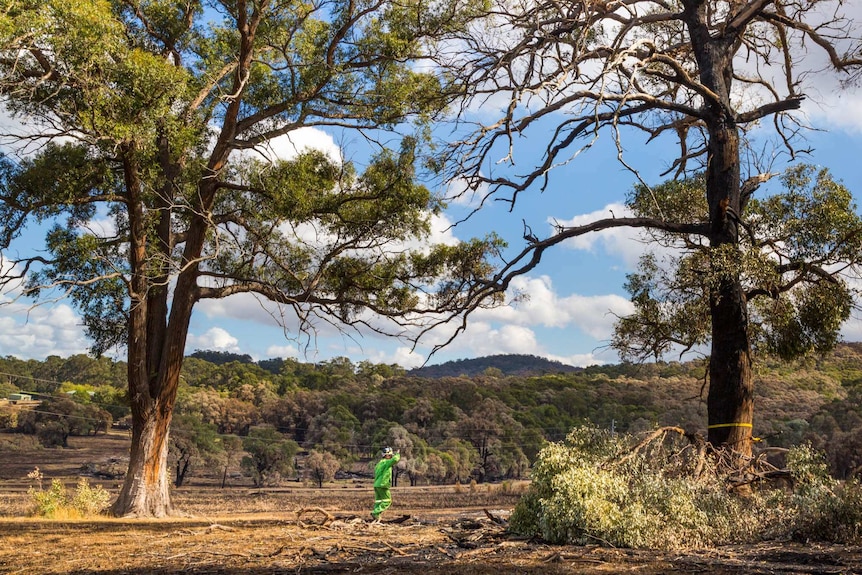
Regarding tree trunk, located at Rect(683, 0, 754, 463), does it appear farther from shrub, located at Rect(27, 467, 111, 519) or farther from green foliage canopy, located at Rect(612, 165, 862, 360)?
shrub, located at Rect(27, 467, 111, 519)

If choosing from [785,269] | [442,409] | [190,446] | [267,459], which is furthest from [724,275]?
[442,409]

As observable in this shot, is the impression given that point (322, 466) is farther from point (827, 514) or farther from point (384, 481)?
point (827, 514)

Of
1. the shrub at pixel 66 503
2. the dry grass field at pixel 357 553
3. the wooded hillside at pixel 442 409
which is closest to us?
the dry grass field at pixel 357 553

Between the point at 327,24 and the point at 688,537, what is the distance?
13.3 m

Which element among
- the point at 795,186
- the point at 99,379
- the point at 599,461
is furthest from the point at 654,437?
the point at 99,379

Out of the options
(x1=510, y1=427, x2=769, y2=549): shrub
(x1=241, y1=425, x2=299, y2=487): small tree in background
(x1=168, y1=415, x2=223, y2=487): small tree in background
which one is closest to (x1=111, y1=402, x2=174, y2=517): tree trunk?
(x1=510, y1=427, x2=769, y2=549): shrub

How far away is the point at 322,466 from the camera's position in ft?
128

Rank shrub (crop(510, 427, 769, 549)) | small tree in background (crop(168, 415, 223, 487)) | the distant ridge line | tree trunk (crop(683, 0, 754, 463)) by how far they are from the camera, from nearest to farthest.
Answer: shrub (crop(510, 427, 769, 549)) < tree trunk (crop(683, 0, 754, 463)) < small tree in background (crop(168, 415, 223, 487)) < the distant ridge line

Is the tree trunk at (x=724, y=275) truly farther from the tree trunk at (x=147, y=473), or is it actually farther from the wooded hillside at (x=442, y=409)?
the wooded hillside at (x=442, y=409)

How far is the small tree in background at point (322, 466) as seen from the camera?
128 ft

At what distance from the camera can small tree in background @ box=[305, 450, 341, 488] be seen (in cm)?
3900

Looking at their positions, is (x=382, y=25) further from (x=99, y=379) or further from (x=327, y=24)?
(x=99, y=379)

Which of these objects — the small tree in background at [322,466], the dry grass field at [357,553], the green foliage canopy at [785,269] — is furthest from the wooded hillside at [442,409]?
the dry grass field at [357,553]

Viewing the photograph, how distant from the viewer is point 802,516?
27.3 ft
